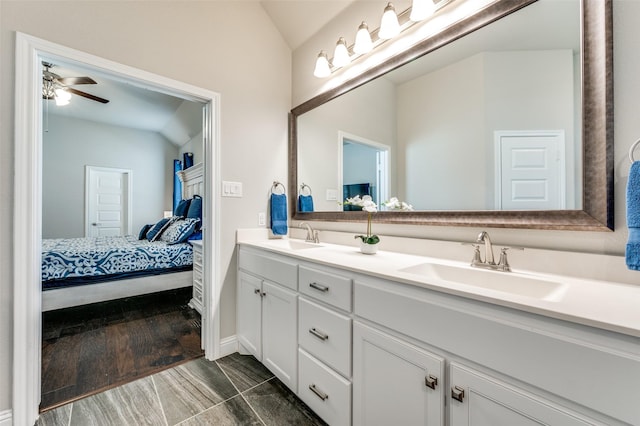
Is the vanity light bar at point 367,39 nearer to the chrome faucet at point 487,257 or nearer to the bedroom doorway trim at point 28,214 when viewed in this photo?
the chrome faucet at point 487,257

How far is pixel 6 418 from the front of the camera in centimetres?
126

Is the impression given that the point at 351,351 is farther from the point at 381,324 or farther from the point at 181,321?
the point at 181,321

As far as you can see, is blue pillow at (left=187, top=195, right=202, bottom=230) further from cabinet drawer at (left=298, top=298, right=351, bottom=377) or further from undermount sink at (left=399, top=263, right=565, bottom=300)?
undermount sink at (left=399, top=263, right=565, bottom=300)

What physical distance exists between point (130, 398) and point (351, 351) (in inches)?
54.4

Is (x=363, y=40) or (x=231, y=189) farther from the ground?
(x=363, y=40)

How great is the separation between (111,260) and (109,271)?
0.36ft

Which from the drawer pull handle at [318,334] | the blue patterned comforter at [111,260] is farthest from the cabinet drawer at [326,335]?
the blue patterned comforter at [111,260]

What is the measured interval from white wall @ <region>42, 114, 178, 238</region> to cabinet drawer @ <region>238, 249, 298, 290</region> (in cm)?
458

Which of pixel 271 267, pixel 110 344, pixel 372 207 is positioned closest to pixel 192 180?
pixel 110 344

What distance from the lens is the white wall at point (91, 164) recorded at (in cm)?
451

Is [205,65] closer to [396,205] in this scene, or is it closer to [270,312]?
[396,205]

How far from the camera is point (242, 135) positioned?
6.75 feet

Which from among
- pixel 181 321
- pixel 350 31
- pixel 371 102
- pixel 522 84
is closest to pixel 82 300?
pixel 181 321

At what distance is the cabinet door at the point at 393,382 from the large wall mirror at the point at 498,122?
0.69 meters
